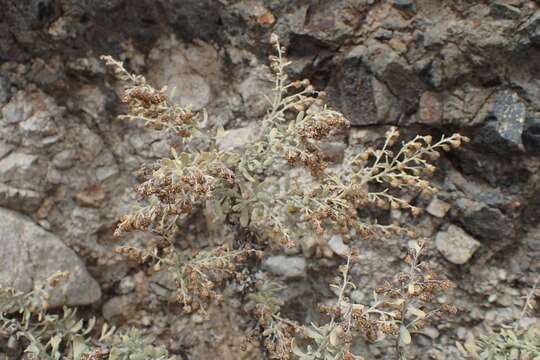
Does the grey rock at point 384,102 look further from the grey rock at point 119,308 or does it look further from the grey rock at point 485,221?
the grey rock at point 119,308

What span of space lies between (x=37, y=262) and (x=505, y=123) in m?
2.63

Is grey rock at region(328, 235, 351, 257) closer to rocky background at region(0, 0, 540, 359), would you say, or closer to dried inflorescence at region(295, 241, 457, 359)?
rocky background at region(0, 0, 540, 359)

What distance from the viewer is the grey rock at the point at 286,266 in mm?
3084

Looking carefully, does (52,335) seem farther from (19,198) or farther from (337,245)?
(337,245)

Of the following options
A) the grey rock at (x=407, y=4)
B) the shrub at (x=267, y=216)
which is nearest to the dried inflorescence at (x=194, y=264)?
the shrub at (x=267, y=216)

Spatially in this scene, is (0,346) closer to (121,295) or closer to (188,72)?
(121,295)

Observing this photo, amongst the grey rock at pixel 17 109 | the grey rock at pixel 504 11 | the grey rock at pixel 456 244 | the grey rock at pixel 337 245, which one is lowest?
the grey rock at pixel 337 245

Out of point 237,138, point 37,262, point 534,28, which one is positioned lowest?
point 37,262

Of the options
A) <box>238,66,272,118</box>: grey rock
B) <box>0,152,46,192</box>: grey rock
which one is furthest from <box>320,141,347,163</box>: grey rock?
<box>0,152,46,192</box>: grey rock

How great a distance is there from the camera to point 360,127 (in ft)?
10.3

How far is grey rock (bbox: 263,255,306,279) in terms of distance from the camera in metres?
3.08

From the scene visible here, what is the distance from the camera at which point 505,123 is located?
2.88 metres

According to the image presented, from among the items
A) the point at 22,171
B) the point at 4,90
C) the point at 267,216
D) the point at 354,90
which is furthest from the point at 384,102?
the point at 4,90

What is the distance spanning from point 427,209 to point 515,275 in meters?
0.59
